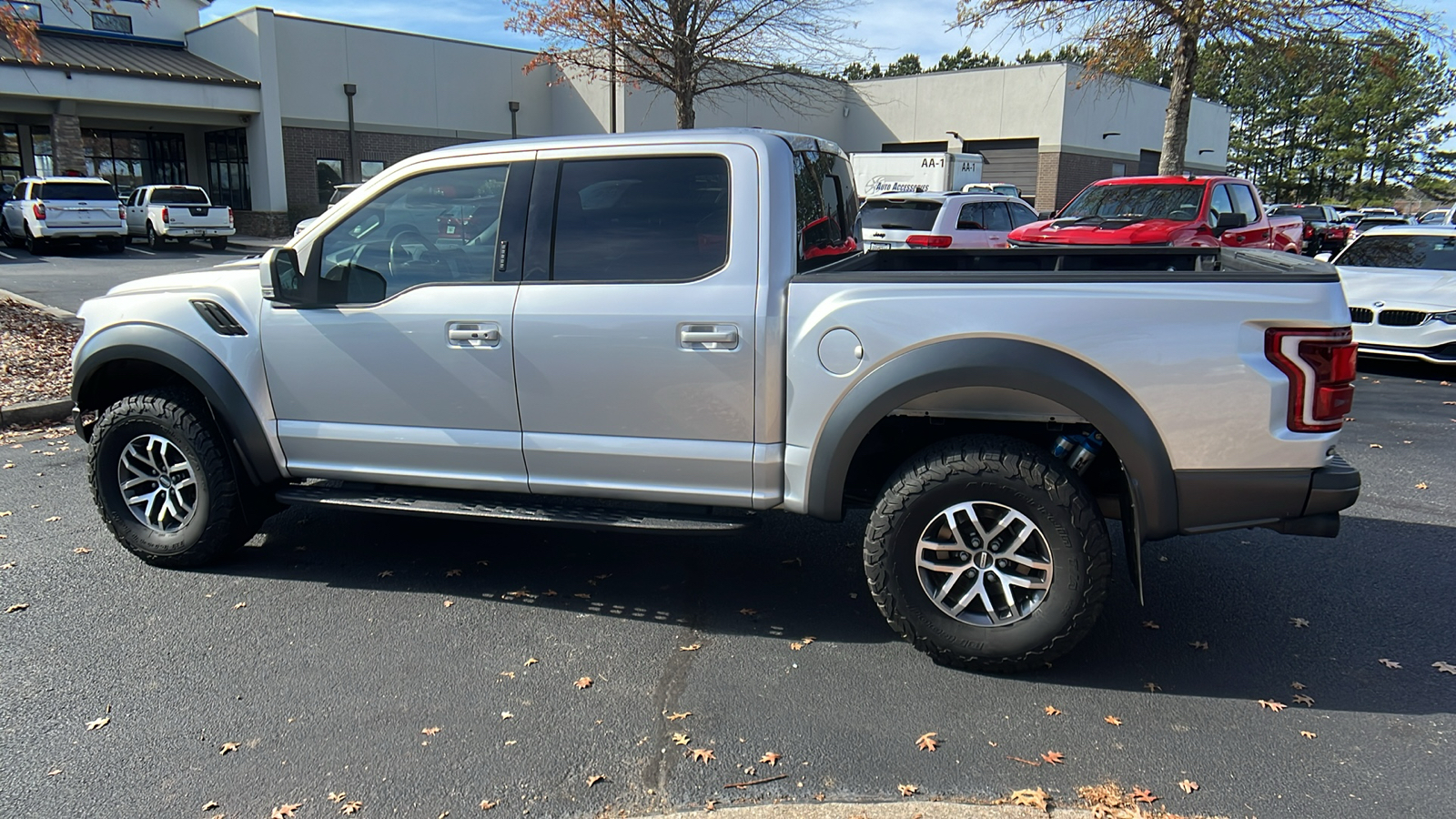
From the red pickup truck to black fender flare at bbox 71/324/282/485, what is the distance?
30.6 ft

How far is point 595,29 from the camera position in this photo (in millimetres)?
17547

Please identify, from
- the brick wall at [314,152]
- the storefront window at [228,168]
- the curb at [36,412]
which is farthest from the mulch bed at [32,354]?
the storefront window at [228,168]

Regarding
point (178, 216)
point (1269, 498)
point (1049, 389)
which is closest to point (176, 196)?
point (178, 216)

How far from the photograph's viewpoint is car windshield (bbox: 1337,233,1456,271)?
10.2 meters

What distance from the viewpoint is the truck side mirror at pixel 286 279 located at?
4148 mm

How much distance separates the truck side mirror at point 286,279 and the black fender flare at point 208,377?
0.46 metres

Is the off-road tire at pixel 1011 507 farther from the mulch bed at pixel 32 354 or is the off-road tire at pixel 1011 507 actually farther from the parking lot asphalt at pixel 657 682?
the mulch bed at pixel 32 354

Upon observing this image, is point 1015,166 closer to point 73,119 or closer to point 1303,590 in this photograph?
point 73,119

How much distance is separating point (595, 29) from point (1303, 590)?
628 inches

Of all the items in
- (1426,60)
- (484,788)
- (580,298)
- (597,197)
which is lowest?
(484,788)

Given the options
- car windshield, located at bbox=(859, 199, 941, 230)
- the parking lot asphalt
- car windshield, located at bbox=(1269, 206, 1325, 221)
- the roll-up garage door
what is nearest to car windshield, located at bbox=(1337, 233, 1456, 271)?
car windshield, located at bbox=(859, 199, 941, 230)

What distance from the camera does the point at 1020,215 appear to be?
15.9 metres

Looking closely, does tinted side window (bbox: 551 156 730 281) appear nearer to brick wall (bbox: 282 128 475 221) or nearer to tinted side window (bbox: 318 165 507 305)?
tinted side window (bbox: 318 165 507 305)

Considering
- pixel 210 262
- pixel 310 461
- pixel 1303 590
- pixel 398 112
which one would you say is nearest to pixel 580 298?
pixel 310 461
